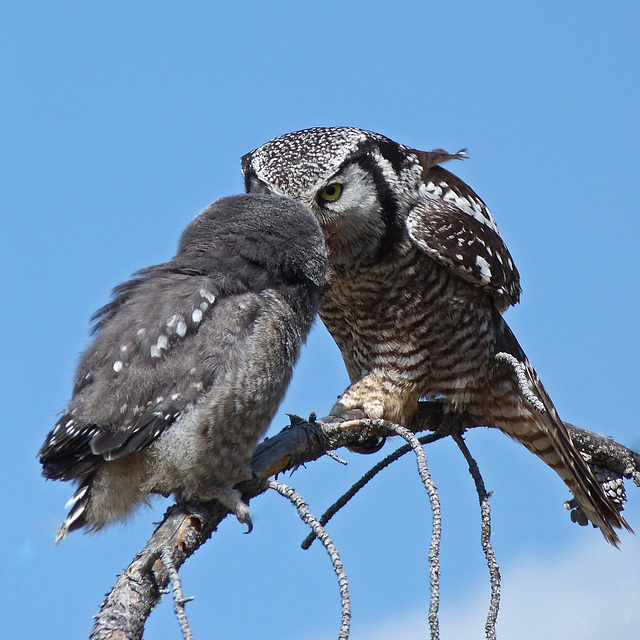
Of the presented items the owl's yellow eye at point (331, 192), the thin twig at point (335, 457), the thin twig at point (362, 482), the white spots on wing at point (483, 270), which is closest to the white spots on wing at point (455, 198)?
the white spots on wing at point (483, 270)

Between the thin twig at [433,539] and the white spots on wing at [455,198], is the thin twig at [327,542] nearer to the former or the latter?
the thin twig at [433,539]

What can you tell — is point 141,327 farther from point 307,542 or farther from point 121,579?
point 307,542

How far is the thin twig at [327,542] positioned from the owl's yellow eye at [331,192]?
172 centimetres

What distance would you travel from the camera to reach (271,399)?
3123mm

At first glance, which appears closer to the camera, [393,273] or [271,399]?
[271,399]

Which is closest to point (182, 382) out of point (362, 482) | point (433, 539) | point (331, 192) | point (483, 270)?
point (433, 539)

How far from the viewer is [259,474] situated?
3.24 metres

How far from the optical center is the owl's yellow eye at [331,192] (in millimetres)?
4129

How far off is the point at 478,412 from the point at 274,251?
73.5 inches

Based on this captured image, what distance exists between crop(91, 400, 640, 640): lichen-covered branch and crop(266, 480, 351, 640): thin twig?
0.31 m

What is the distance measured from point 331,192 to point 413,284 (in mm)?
638

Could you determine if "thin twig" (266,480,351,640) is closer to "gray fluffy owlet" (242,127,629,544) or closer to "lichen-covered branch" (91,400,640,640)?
"lichen-covered branch" (91,400,640,640)

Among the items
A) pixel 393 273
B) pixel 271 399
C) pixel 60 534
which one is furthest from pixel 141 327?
pixel 393 273

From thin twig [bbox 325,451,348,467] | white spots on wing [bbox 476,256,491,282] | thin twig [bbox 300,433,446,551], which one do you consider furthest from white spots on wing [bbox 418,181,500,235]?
thin twig [bbox 325,451,348,467]
